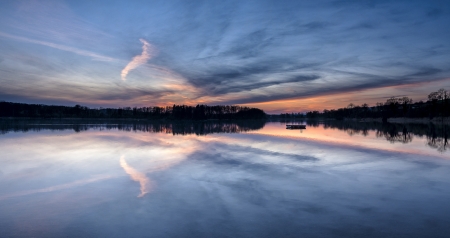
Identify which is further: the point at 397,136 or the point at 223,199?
the point at 397,136

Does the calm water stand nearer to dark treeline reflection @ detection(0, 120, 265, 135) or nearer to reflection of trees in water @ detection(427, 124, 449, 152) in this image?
reflection of trees in water @ detection(427, 124, 449, 152)

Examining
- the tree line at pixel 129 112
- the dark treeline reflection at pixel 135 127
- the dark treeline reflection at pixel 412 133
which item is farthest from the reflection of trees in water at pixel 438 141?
the tree line at pixel 129 112

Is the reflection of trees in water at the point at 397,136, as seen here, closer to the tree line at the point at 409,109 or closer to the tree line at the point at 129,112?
the tree line at the point at 409,109

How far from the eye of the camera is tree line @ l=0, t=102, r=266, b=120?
15075 centimetres

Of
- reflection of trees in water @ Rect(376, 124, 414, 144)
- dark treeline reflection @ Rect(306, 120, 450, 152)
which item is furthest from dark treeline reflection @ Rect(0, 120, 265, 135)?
reflection of trees in water @ Rect(376, 124, 414, 144)

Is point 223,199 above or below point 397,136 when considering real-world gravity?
above

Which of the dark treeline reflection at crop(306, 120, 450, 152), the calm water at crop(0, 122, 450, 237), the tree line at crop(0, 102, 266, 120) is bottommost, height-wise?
the dark treeline reflection at crop(306, 120, 450, 152)

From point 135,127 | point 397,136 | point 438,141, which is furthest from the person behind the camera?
point 135,127

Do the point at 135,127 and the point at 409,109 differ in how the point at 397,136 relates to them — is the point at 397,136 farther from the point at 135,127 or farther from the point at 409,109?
the point at 409,109

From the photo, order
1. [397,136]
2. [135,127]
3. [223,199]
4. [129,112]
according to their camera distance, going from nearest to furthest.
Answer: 1. [223,199]
2. [397,136]
3. [135,127]
4. [129,112]

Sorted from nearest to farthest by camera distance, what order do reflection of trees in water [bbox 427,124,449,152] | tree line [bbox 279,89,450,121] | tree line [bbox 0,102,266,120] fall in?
reflection of trees in water [bbox 427,124,449,152]
tree line [bbox 279,89,450,121]
tree line [bbox 0,102,266,120]

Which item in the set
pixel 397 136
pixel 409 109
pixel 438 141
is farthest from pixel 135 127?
pixel 409 109

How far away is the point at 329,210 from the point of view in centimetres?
724

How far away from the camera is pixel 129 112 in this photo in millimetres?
191500
